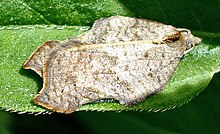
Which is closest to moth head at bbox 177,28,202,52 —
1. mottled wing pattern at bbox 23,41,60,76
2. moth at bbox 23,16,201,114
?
moth at bbox 23,16,201,114

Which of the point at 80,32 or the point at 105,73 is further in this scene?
the point at 80,32

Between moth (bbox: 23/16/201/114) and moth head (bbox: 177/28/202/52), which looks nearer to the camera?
moth (bbox: 23/16/201/114)

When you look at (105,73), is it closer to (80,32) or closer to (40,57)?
(80,32)

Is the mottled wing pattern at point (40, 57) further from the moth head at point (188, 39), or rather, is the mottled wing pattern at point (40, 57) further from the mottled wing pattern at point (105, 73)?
the moth head at point (188, 39)

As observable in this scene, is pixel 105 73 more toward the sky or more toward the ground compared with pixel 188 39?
more toward the ground

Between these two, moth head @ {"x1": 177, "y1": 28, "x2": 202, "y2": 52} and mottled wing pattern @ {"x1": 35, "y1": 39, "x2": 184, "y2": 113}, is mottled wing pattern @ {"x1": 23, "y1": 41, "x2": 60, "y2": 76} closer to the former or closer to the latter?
mottled wing pattern @ {"x1": 35, "y1": 39, "x2": 184, "y2": 113}

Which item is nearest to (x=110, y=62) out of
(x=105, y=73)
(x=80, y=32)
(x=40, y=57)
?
(x=105, y=73)

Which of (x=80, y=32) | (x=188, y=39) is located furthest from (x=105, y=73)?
(x=188, y=39)

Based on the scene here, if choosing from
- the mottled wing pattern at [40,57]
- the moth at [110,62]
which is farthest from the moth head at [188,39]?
the mottled wing pattern at [40,57]
